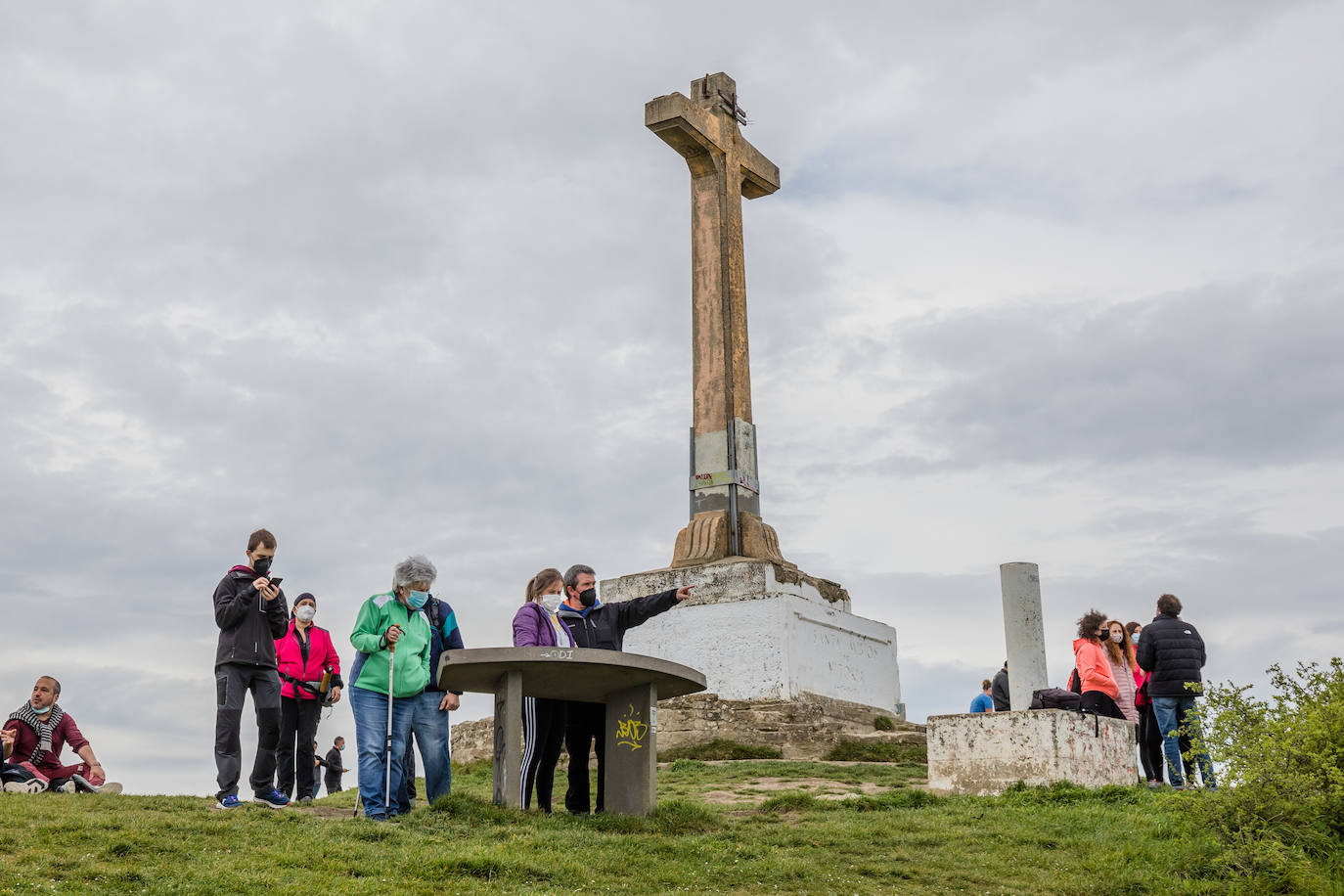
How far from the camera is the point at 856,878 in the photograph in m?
7.54

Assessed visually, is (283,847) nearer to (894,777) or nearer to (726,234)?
(894,777)

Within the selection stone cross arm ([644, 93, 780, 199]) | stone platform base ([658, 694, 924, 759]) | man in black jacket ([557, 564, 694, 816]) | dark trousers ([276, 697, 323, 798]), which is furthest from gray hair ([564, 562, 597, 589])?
stone cross arm ([644, 93, 780, 199])

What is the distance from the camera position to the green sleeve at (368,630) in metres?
8.36

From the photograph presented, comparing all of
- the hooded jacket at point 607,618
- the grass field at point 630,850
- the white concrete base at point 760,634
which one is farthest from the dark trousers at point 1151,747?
the hooded jacket at point 607,618

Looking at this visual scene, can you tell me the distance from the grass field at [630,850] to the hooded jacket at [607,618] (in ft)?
3.97

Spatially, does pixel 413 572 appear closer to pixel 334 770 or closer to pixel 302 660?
pixel 302 660

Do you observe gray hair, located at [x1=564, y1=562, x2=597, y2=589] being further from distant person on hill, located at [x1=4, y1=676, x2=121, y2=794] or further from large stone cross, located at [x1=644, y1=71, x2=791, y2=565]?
large stone cross, located at [x1=644, y1=71, x2=791, y2=565]

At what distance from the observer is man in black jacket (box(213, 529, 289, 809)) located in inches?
341

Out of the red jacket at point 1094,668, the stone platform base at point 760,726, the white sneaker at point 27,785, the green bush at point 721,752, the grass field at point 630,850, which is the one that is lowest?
the grass field at point 630,850

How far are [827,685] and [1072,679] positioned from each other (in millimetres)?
4006

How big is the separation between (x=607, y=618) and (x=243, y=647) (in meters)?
2.45

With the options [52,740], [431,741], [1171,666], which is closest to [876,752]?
[1171,666]

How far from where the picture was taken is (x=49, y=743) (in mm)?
9906

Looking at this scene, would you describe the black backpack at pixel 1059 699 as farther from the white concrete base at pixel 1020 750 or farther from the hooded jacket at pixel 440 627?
the hooded jacket at pixel 440 627
